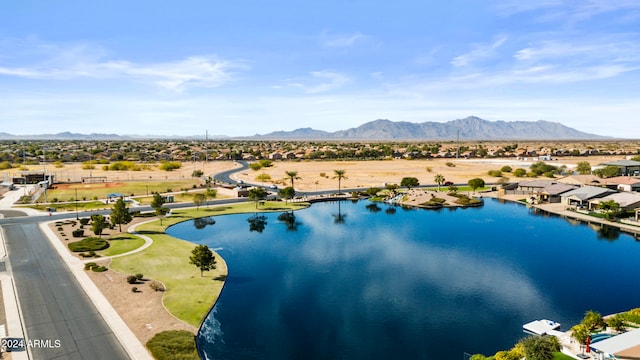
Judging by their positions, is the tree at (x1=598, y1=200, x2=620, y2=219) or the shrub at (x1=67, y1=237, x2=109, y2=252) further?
the tree at (x1=598, y1=200, x2=620, y2=219)

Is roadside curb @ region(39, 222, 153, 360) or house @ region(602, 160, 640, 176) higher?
house @ region(602, 160, 640, 176)

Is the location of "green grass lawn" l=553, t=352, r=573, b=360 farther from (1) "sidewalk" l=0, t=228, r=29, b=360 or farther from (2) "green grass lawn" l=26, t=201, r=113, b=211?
(2) "green grass lawn" l=26, t=201, r=113, b=211

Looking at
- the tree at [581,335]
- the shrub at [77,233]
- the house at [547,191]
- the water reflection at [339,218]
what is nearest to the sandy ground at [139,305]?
the shrub at [77,233]

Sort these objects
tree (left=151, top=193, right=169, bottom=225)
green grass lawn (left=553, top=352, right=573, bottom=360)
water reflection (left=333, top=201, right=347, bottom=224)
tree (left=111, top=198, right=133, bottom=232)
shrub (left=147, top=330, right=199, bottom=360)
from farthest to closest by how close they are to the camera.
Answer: water reflection (left=333, top=201, right=347, bottom=224)
tree (left=151, top=193, right=169, bottom=225)
tree (left=111, top=198, right=133, bottom=232)
shrub (left=147, top=330, right=199, bottom=360)
green grass lawn (left=553, top=352, right=573, bottom=360)

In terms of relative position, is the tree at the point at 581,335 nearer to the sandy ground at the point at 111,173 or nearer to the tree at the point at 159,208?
the tree at the point at 159,208

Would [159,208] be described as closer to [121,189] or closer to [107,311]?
[107,311]

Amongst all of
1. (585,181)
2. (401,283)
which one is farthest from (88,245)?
(585,181)

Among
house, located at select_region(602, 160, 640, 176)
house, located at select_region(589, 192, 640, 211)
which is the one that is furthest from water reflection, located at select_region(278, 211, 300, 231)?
house, located at select_region(602, 160, 640, 176)
